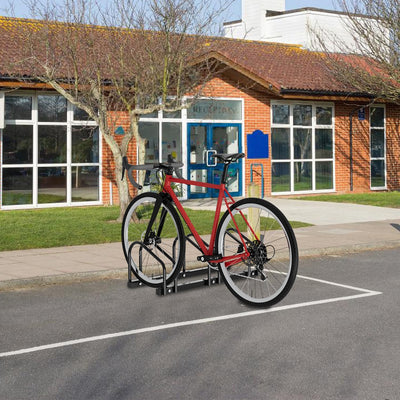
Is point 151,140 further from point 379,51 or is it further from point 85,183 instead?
point 379,51

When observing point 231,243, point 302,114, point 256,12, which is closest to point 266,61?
point 302,114

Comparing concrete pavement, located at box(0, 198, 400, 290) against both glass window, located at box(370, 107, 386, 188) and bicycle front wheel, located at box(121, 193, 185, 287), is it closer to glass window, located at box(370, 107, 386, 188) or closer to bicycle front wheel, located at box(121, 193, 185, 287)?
bicycle front wheel, located at box(121, 193, 185, 287)

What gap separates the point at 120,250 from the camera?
10398 millimetres

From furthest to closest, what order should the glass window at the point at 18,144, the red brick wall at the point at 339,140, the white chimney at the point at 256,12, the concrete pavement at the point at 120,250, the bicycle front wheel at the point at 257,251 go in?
the white chimney at the point at 256,12, the red brick wall at the point at 339,140, the glass window at the point at 18,144, the concrete pavement at the point at 120,250, the bicycle front wheel at the point at 257,251

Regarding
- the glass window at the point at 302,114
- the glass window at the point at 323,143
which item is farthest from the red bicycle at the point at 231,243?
the glass window at the point at 323,143

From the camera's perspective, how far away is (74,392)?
14.3ft

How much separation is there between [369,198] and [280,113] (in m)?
3.83

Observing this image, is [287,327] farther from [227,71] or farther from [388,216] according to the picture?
[227,71]

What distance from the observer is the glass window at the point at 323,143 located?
23062mm

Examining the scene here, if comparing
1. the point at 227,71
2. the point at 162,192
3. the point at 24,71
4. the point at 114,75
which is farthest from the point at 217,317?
the point at 227,71

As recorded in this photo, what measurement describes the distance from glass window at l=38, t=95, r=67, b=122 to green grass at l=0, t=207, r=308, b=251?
2.30 m

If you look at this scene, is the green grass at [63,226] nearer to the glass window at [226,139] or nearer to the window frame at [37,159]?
the window frame at [37,159]

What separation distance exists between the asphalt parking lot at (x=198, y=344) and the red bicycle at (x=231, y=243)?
0.86 ft

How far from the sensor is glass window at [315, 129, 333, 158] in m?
23.1
